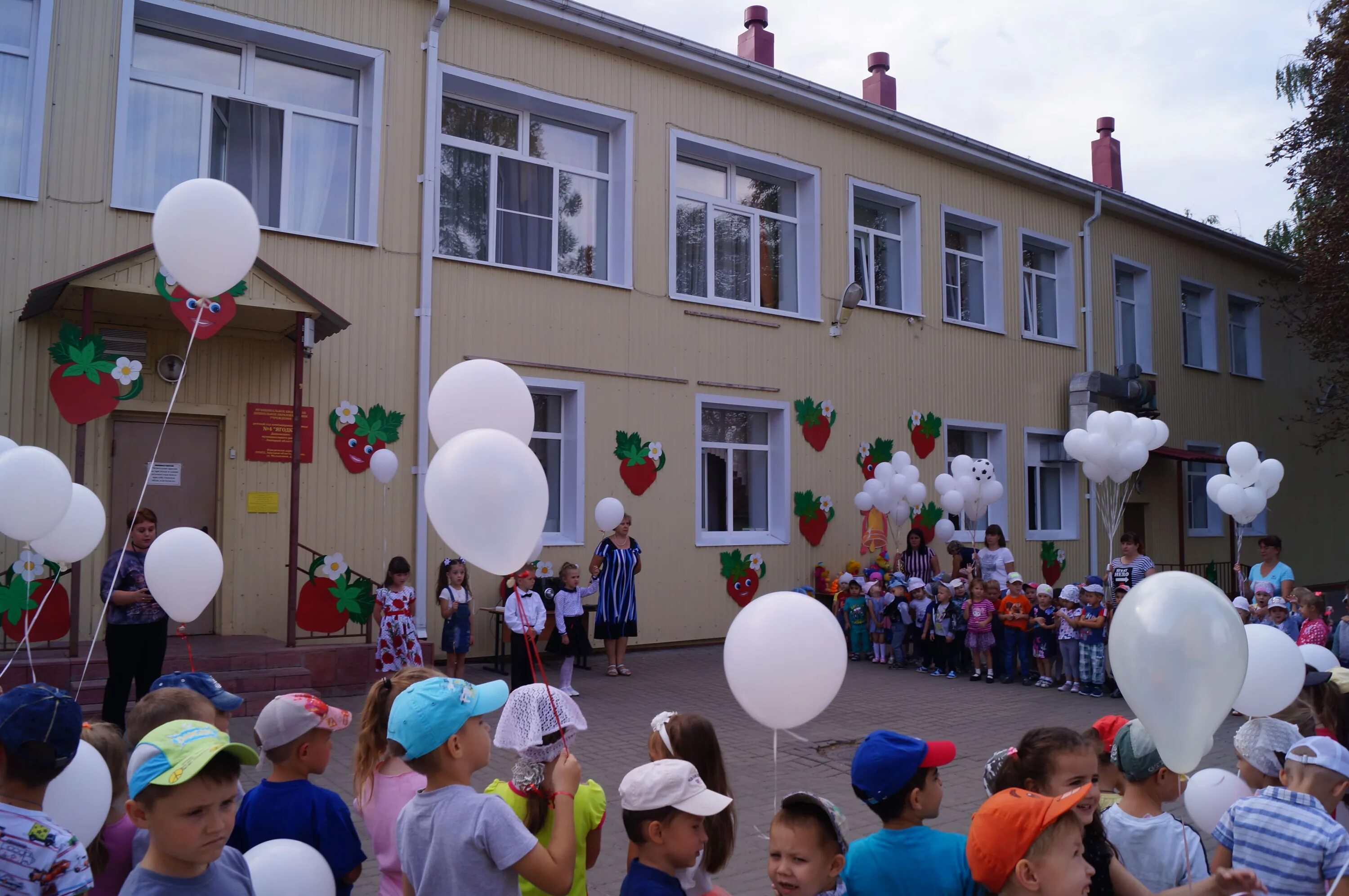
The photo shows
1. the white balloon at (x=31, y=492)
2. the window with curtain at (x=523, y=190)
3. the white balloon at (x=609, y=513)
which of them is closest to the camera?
the white balloon at (x=31, y=492)

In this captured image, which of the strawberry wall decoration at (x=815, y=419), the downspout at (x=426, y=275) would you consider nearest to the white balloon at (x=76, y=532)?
the downspout at (x=426, y=275)


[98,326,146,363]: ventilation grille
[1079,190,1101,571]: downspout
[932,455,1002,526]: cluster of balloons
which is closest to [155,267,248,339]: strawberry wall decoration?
[98,326,146,363]: ventilation grille

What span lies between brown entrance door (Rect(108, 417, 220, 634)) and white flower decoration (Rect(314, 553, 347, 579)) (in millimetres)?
1001

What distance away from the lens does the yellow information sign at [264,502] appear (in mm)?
9609

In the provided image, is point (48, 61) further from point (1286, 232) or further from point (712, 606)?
point (1286, 232)

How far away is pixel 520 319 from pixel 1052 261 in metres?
11.4

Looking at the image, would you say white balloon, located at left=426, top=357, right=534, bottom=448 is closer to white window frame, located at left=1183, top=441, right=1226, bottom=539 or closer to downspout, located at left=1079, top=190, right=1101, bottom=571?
downspout, located at left=1079, top=190, right=1101, bottom=571

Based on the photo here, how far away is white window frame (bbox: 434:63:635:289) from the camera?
36.8ft

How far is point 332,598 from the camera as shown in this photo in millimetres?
9680

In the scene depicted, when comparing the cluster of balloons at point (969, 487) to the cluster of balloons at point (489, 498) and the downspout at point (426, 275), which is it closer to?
the downspout at point (426, 275)

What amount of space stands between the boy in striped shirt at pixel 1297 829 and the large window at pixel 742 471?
396 inches

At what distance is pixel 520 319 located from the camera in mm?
11359

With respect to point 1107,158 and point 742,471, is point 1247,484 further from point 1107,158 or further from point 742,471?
point 1107,158

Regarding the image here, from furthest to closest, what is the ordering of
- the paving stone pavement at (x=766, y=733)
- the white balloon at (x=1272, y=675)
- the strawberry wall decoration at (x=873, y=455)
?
the strawberry wall decoration at (x=873, y=455)
the paving stone pavement at (x=766, y=733)
the white balloon at (x=1272, y=675)
